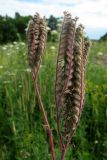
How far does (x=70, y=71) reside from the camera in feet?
4.79

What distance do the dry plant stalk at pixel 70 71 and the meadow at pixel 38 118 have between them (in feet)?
9.95

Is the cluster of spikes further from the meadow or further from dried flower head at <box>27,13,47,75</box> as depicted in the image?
the meadow

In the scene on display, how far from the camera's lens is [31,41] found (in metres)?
1.66

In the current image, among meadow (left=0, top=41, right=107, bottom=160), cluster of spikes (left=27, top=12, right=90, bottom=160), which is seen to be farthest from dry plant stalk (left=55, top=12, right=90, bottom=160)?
meadow (left=0, top=41, right=107, bottom=160)

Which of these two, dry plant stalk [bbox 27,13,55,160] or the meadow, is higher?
dry plant stalk [bbox 27,13,55,160]

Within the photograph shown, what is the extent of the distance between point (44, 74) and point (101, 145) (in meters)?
1.66

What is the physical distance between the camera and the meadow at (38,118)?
4.97 meters

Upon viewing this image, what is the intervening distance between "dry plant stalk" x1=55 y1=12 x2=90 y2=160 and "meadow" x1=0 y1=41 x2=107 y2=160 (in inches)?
119

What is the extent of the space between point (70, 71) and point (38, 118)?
451 cm

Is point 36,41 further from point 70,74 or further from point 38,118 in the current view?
point 38,118

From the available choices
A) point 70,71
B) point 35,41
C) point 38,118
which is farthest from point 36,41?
point 38,118

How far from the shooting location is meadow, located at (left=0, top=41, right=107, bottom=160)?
4.97m

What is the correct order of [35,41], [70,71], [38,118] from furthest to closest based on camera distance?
1. [38,118]
2. [35,41]
3. [70,71]

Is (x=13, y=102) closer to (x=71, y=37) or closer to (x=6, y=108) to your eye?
(x=6, y=108)
